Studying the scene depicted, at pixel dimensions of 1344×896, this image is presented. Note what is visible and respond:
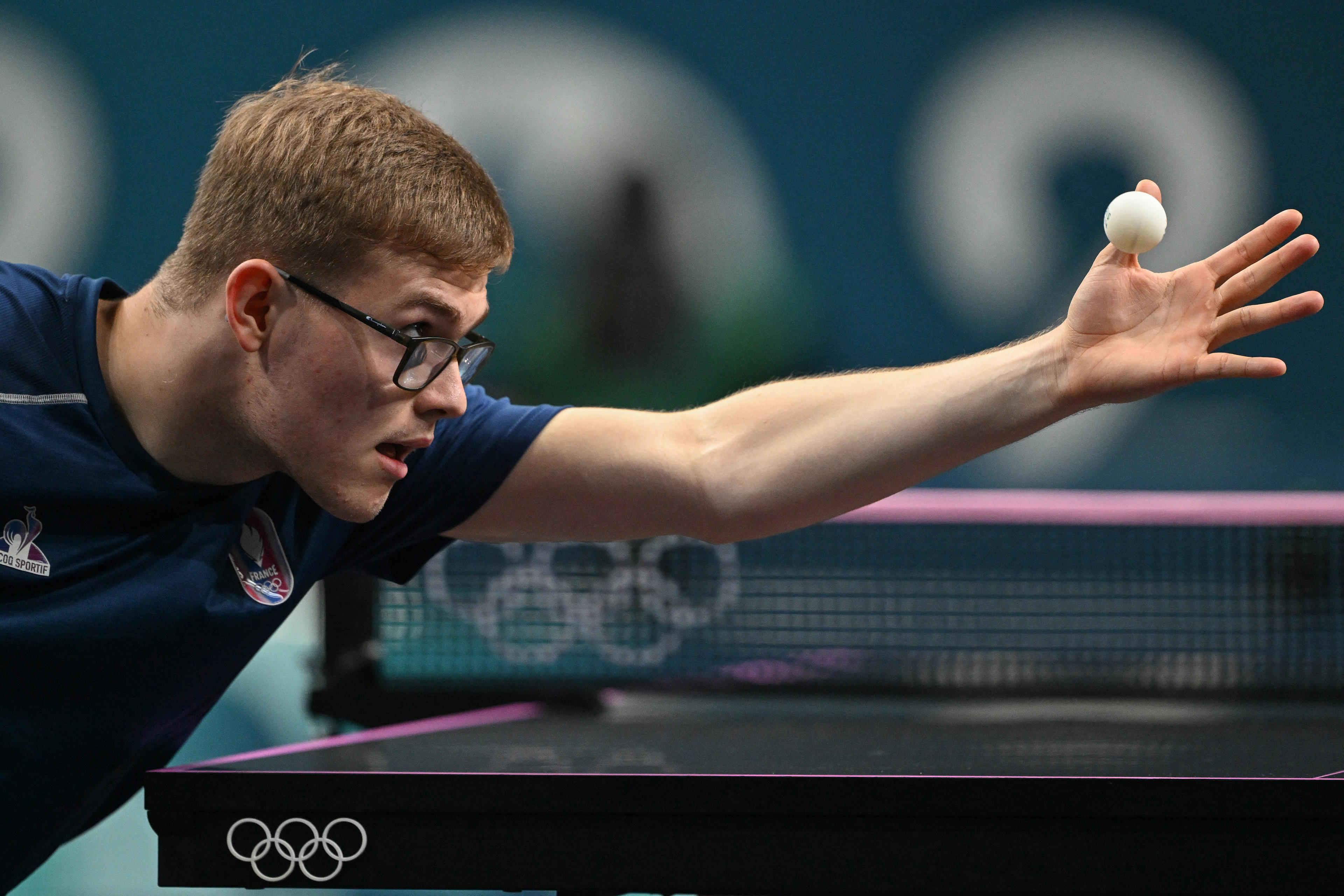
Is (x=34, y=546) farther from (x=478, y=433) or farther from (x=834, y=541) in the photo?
(x=834, y=541)

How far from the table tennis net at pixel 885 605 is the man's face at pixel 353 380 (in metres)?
1.19

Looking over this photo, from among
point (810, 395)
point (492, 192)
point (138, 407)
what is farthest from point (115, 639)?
point (810, 395)

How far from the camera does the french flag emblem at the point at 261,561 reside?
1.63 meters

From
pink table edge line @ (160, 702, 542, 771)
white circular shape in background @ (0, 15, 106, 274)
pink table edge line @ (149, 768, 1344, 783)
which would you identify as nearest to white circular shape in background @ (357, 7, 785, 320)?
white circular shape in background @ (0, 15, 106, 274)

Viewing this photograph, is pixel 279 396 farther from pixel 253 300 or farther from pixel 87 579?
pixel 87 579

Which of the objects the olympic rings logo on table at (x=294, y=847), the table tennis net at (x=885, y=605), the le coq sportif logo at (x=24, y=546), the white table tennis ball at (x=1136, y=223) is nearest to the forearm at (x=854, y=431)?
the white table tennis ball at (x=1136, y=223)

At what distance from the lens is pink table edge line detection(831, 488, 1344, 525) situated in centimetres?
276

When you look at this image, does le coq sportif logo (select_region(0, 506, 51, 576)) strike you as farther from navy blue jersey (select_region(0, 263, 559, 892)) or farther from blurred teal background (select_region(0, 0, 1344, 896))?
blurred teal background (select_region(0, 0, 1344, 896))

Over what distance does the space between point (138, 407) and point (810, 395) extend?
883 millimetres

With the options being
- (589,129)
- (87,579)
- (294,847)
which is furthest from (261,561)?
(589,129)

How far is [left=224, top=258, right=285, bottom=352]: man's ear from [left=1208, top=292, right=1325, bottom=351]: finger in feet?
3.74

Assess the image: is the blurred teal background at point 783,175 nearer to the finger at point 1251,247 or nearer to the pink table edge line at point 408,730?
the pink table edge line at point 408,730

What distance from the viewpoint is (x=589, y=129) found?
12.1ft

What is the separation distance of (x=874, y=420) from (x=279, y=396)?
0.75 m
